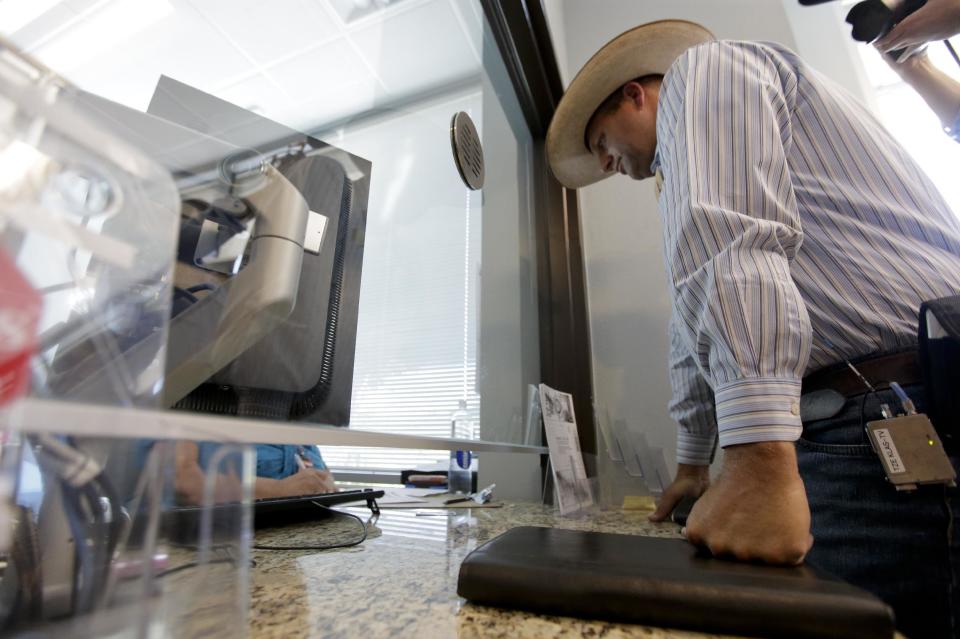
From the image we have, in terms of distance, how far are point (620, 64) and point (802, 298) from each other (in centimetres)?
74

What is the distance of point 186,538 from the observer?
0.20 meters

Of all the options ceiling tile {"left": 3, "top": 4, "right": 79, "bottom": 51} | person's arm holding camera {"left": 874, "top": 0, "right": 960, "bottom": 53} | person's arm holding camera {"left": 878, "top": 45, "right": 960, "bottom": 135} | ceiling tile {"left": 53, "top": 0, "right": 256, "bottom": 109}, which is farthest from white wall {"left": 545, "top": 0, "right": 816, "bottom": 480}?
ceiling tile {"left": 3, "top": 4, "right": 79, "bottom": 51}

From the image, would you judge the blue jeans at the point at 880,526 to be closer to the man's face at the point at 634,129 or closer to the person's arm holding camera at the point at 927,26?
the man's face at the point at 634,129

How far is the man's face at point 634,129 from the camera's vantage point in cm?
91

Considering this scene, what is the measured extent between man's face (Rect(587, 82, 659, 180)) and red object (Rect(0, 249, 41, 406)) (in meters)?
0.97

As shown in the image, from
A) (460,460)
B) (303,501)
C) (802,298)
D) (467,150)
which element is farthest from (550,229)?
(303,501)

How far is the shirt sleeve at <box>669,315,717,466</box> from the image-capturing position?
90cm

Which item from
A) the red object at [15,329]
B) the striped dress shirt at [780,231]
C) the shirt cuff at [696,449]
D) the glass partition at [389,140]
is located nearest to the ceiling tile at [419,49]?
the glass partition at [389,140]

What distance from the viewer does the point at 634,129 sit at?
3.03 ft

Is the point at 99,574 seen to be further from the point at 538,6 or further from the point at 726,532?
the point at 538,6

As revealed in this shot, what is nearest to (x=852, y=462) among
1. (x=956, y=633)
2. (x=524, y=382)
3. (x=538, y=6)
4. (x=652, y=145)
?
(x=956, y=633)

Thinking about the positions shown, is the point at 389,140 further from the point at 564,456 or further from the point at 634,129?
the point at 564,456

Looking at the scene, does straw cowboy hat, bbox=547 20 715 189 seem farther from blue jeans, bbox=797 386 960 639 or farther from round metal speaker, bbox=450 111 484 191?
blue jeans, bbox=797 386 960 639

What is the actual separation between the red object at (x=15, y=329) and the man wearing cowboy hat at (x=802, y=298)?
474mm
